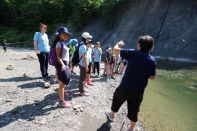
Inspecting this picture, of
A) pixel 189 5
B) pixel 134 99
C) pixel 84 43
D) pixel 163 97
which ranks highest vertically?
pixel 189 5

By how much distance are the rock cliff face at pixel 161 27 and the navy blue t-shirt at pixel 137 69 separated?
2034 cm

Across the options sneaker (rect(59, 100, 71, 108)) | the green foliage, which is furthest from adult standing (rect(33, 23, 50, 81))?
the green foliage

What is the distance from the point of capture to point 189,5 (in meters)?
33.2

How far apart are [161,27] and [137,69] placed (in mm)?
25792

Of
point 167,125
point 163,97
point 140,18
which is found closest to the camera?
point 167,125

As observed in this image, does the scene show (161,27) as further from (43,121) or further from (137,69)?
(137,69)

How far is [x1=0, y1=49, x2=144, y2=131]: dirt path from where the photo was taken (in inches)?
340

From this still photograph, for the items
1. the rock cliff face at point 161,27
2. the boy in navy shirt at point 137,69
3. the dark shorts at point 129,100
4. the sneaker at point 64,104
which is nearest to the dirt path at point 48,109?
the sneaker at point 64,104

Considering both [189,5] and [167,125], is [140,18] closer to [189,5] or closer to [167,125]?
[189,5]

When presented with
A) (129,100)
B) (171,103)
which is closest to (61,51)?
(129,100)

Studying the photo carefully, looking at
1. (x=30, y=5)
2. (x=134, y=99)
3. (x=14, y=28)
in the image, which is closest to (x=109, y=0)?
(x=30, y=5)

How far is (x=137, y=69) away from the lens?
727 cm

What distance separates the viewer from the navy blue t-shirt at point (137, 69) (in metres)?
7.20

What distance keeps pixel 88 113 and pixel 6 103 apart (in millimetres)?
2618
